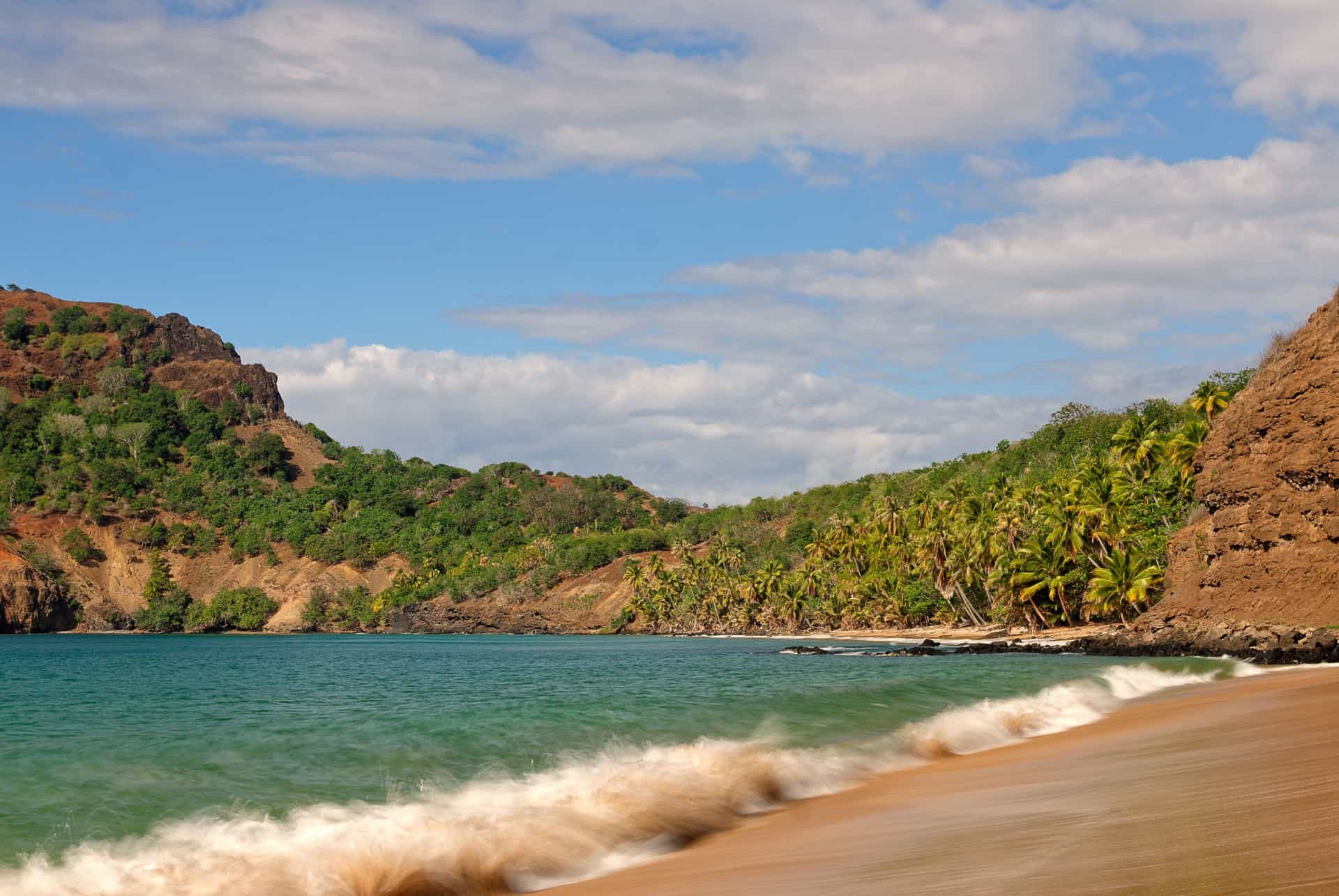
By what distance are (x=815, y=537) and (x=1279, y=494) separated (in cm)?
8797

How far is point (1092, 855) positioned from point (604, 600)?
15680 cm

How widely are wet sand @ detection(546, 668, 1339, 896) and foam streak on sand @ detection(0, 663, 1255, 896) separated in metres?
0.71

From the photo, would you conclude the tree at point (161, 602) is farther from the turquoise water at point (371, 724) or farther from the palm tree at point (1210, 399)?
the palm tree at point (1210, 399)

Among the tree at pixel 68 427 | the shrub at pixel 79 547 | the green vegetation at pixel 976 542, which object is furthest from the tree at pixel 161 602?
the green vegetation at pixel 976 542

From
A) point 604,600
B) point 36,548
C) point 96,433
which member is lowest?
point 604,600

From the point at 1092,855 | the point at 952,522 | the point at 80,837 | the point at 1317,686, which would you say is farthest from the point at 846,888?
the point at 952,522

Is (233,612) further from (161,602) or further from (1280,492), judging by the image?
(1280,492)

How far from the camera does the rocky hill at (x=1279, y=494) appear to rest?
4334cm

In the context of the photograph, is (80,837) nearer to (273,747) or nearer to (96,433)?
(273,747)

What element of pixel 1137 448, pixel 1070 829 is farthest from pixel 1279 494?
pixel 1070 829

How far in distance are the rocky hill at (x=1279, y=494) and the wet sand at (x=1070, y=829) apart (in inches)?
1289

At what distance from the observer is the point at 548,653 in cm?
8044

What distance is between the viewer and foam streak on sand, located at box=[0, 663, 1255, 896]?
30.1ft

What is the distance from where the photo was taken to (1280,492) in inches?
1791
